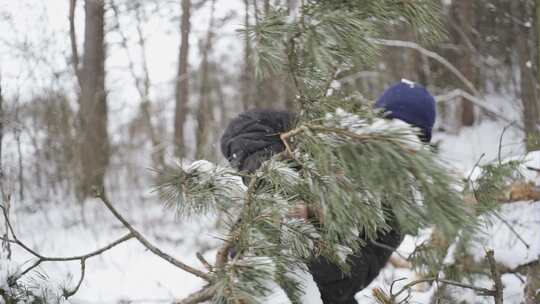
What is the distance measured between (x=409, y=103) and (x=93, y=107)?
5.26 meters

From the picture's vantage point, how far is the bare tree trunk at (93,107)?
602cm

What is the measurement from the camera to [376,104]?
4.49ft

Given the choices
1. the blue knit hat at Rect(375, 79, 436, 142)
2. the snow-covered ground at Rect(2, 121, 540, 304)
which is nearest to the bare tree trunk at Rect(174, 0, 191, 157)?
the snow-covered ground at Rect(2, 121, 540, 304)

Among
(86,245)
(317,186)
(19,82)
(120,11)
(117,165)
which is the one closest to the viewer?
(317,186)

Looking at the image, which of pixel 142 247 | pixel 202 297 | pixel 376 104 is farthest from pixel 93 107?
pixel 202 297

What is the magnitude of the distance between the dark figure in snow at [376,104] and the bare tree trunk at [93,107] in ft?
15.1

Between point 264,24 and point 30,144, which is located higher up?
point 264,24

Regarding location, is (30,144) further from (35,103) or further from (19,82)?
(19,82)

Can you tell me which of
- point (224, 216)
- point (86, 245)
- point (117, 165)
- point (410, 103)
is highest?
point (410, 103)

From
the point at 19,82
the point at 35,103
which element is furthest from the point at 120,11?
the point at 19,82

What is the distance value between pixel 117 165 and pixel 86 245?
91.0 inches

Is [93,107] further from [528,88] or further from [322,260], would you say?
[322,260]

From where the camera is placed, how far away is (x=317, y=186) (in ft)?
2.51

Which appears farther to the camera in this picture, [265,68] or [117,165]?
[117,165]
